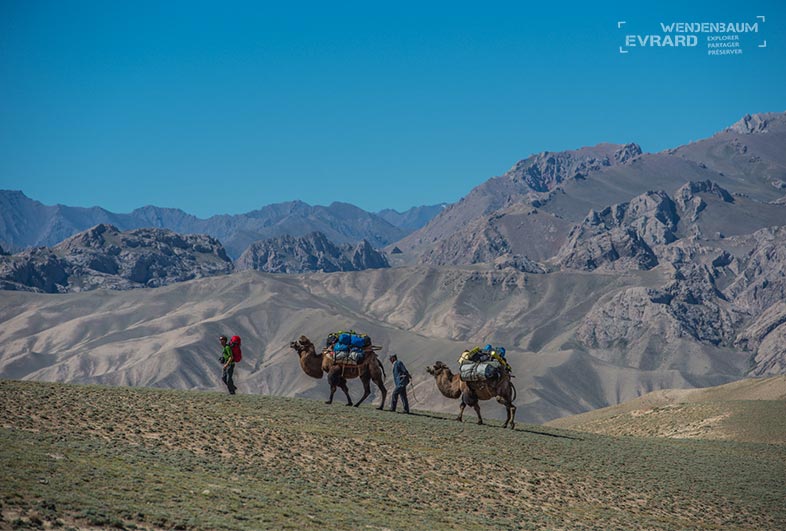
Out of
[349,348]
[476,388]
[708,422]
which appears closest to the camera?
[476,388]

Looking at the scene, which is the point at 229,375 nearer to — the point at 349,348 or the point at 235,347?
the point at 235,347

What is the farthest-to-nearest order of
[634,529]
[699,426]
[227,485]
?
[699,426]
[634,529]
[227,485]

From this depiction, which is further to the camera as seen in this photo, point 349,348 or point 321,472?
point 349,348

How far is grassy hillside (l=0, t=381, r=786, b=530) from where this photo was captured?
23141 mm

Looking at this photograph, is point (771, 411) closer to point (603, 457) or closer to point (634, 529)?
point (603, 457)

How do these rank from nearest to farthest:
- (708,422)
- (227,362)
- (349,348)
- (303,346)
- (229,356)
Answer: (229,356), (227,362), (349,348), (303,346), (708,422)

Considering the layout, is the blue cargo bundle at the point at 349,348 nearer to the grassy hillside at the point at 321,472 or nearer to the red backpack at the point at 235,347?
the grassy hillside at the point at 321,472

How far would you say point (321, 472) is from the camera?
2944cm

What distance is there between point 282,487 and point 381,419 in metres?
11.8

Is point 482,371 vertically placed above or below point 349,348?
below

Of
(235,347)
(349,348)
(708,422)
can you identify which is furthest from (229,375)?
(708,422)

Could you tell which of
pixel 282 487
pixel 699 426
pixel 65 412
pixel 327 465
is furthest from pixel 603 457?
pixel 699 426

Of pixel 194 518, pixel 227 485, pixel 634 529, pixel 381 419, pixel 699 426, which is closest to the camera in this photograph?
pixel 194 518

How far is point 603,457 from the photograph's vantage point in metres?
38.8
